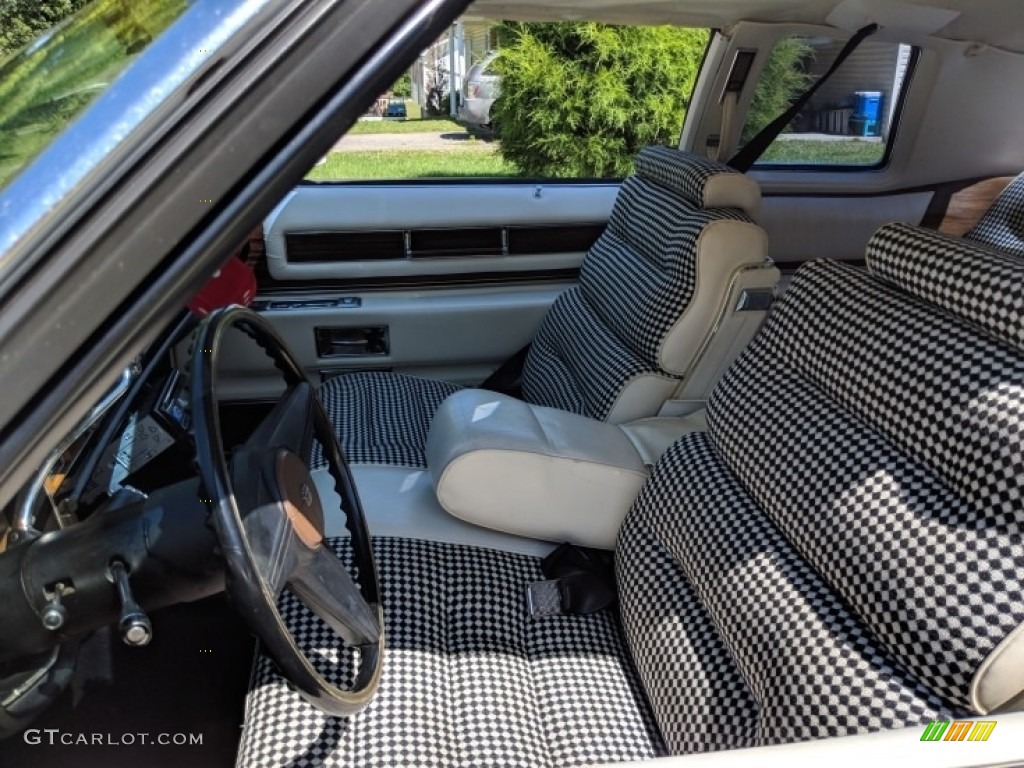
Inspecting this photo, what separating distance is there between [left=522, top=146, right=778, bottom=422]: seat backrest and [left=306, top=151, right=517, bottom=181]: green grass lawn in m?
0.74

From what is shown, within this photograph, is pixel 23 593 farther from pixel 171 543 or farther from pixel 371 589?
pixel 371 589

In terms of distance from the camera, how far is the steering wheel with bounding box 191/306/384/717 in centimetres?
81

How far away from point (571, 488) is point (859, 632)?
23.6 inches

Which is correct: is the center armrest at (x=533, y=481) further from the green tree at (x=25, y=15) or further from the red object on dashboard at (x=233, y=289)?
the green tree at (x=25, y=15)

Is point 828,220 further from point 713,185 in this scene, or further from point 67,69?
point 67,69

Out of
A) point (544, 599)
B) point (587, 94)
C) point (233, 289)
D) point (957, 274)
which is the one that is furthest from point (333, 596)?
point (587, 94)

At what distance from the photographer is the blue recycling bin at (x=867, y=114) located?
2525 millimetres

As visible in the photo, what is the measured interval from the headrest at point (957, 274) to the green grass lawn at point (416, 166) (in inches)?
64.8

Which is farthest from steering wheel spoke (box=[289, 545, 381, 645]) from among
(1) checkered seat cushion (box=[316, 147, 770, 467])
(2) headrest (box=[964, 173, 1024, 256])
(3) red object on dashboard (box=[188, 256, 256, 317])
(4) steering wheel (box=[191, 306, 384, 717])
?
(2) headrest (box=[964, 173, 1024, 256])

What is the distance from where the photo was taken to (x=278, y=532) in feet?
2.94

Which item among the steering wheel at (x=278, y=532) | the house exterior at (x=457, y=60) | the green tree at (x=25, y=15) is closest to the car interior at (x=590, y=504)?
the steering wheel at (x=278, y=532)

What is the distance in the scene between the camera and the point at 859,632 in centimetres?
98

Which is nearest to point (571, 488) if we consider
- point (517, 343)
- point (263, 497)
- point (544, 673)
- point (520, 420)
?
point (520, 420)

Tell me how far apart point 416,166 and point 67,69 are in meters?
2.01
